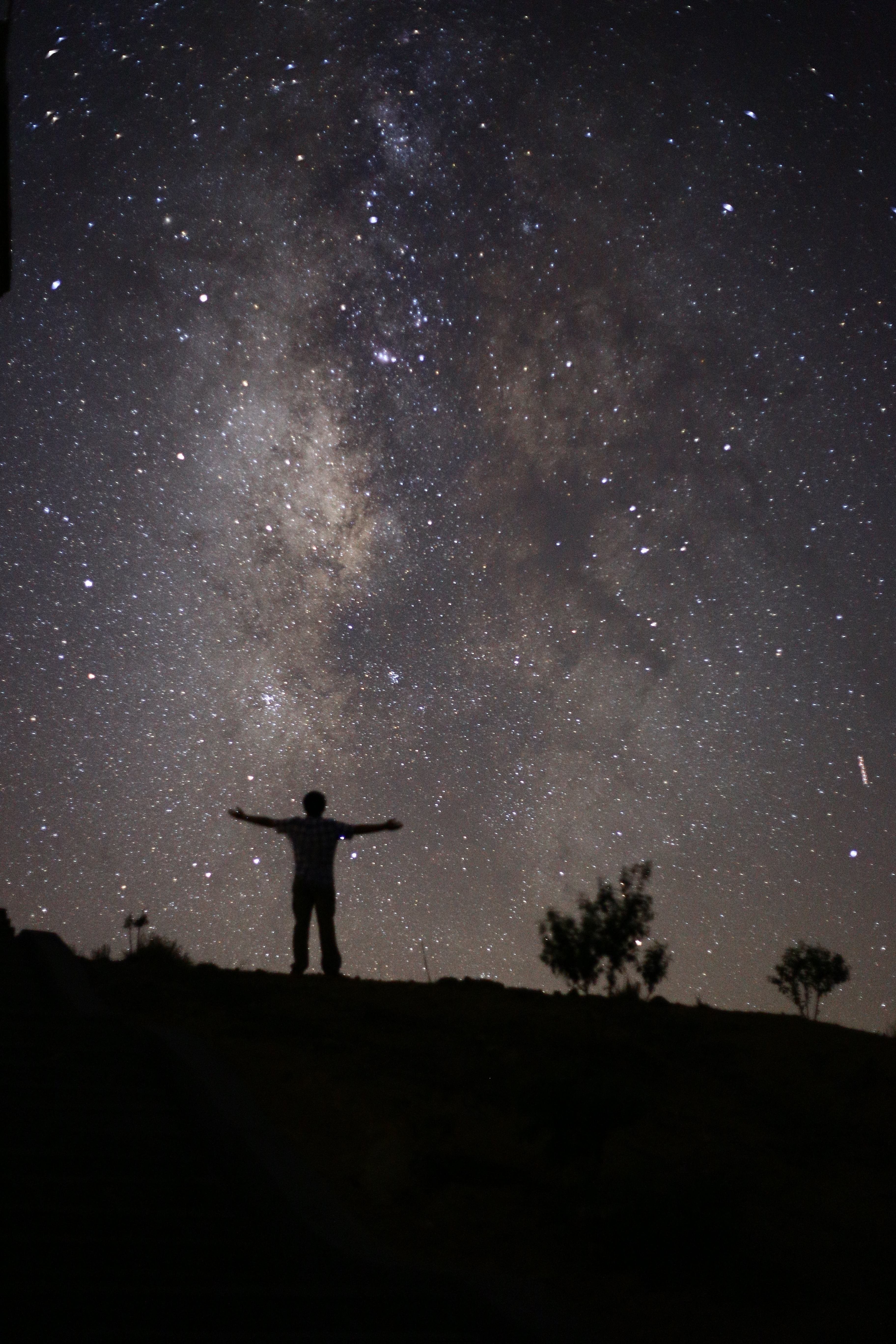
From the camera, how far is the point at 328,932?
984cm

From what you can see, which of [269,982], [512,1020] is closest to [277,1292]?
[512,1020]

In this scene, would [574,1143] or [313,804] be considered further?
[313,804]

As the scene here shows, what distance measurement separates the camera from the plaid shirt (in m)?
9.72

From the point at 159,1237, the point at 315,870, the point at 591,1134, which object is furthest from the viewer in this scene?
the point at 315,870

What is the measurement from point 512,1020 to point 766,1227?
3.77m

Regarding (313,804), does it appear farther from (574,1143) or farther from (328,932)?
(574,1143)

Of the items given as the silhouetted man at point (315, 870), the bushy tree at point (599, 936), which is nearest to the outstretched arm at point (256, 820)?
the silhouetted man at point (315, 870)

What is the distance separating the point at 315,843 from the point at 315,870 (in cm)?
24

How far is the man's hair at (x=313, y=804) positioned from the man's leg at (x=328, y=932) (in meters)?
0.73

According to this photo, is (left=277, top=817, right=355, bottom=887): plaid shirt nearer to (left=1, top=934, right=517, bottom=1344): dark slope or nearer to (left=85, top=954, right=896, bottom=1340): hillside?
(left=85, top=954, right=896, bottom=1340): hillside

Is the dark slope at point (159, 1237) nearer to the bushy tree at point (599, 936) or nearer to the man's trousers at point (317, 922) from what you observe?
the man's trousers at point (317, 922)

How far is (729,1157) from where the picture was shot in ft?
19.4

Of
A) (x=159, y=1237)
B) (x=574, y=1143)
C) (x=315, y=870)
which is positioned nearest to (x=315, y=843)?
(x=315, y=870)

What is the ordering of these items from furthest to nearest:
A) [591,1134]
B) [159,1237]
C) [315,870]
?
[315,870], [591,1134], [159,1237]
